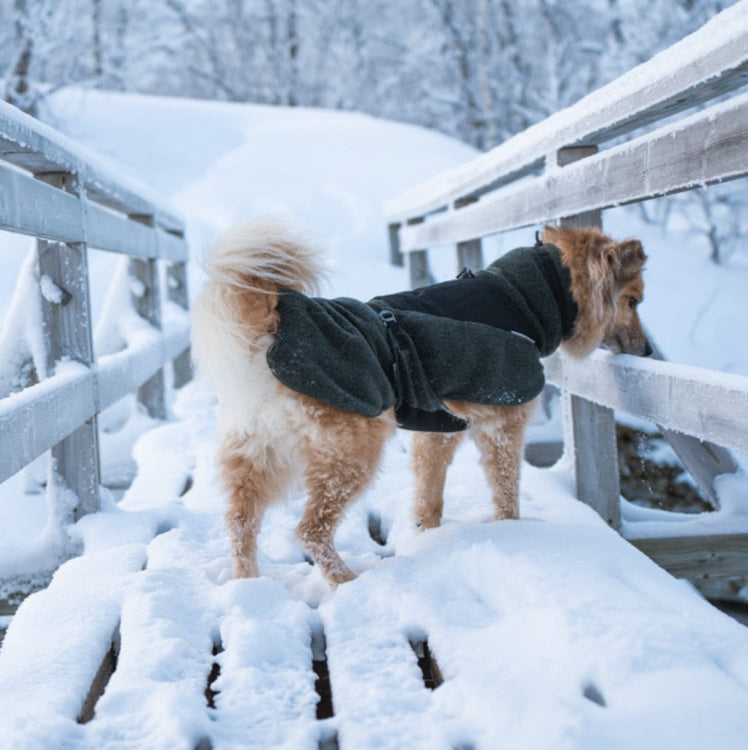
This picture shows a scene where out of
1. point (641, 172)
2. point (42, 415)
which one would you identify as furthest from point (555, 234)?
point (42, 415)

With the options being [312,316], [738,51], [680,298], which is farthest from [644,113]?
[680,298]

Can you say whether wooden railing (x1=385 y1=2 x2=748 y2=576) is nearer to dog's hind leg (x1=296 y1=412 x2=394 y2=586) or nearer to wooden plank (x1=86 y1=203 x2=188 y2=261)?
dog's hind leg (x1=296 y1=412 x2=394 y2=586)

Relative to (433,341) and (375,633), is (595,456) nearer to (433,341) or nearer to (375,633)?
(433,341)

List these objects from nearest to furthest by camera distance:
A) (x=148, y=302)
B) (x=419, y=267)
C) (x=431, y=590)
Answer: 1. (x=431, y=590)
2. (x=148, y=302)
3. (x=419, y=267)

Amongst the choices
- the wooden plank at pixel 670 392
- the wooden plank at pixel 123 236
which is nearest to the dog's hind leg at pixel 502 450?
the wooden plank at pixel 670 392

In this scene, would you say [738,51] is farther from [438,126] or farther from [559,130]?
[438,126]

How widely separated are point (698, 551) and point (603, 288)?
Result: 1241mm

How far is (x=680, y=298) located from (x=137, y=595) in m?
8.01

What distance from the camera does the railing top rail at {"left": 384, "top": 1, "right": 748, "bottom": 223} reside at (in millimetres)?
1942

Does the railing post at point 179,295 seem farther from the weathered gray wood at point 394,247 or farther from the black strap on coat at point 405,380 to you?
the black strap on coat at point 405,380

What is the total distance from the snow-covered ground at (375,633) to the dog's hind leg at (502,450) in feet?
0.49

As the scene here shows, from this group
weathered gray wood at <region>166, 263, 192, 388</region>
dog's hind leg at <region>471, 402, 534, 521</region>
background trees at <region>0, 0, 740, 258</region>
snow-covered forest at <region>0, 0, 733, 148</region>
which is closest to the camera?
dog's hind leg at <region>471, 402, 534, 521</region>

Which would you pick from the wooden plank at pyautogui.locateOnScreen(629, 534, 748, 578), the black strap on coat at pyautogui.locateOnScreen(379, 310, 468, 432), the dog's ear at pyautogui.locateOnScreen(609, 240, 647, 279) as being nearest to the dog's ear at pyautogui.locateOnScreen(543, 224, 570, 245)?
the dog's ear at pyautogui.locateOnScreen(609, 240, 647, 279)

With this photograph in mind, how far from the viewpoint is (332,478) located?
2.52 meters
